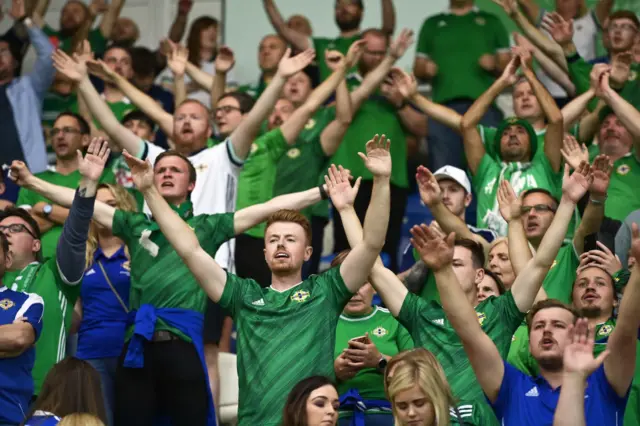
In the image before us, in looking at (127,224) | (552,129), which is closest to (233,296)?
(127,224)

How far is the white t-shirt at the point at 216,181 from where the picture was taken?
9328mm

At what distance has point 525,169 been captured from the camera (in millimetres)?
9906

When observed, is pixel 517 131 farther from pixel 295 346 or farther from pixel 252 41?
pixel 252 41

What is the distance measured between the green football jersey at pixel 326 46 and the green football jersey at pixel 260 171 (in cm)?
216

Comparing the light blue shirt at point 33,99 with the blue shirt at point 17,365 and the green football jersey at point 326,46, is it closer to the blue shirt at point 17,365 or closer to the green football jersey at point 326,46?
the green football jersey at point 326,46

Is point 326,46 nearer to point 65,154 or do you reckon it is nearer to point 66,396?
point 65,154

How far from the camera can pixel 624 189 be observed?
9.99 metres

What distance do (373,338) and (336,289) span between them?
0.88 meters

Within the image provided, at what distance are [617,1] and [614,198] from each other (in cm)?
377

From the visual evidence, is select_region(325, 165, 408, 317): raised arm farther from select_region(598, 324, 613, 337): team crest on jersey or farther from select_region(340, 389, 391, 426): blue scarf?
select_region(598, 324, 613, 337): team crest on jersey

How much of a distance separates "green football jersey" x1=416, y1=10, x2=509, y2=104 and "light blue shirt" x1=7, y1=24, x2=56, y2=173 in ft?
10.8

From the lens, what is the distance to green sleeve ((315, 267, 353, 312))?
712cm

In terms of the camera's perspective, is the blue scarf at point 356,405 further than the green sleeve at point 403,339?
No

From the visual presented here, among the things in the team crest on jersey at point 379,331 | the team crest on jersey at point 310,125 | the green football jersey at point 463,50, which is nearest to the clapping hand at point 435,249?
the team crest on jersey at point 379,331
